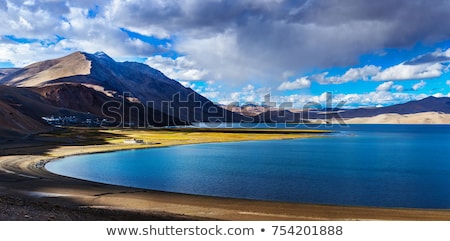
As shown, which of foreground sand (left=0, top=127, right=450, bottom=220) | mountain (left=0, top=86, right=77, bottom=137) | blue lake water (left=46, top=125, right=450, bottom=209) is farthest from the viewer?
mountain (left=0, top=86, right=77, bottom=137)

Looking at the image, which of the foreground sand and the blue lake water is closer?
the foreground sand

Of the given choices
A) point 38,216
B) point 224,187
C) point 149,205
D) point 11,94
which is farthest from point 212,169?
point 11,94

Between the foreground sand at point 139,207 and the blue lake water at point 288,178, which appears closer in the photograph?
the foreground sand at point 139,207

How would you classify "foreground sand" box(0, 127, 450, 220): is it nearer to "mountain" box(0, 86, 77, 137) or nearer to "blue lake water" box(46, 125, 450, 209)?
"blue lake water" box(46, 125, 450, 209)

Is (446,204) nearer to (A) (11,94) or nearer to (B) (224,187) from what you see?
(B) (224,187)

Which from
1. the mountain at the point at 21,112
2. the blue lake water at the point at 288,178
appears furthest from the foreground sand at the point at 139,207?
the mountain at the point at 21,112

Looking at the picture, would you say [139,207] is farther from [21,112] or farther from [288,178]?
[21,112]

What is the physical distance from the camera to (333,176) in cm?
4003

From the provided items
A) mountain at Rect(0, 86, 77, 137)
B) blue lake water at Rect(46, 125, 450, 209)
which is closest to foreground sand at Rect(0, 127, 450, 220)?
blue lake water at Rect(46, 125, 450, 209)

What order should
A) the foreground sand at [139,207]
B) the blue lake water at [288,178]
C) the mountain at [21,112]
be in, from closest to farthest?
the foreground sand at [139,207] < the blue lake water at [288,178] < the mountain at [21,112]

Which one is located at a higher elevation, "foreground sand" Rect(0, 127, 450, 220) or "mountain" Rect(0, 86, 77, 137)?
"mountain" Rect(0, 86, 77, 137)

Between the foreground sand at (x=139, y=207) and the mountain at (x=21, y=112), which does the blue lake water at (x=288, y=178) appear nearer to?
the foreground sand at (x=139, y=207)

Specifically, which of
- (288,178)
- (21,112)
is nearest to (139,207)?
(288,178)
